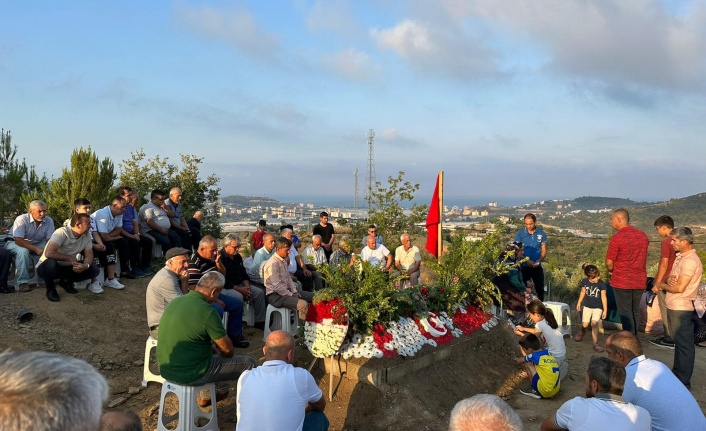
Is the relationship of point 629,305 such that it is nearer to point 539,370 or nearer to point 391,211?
point 539,370

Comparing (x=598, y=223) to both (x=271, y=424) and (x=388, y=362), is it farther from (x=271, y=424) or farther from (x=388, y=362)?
(x=271, y=424)

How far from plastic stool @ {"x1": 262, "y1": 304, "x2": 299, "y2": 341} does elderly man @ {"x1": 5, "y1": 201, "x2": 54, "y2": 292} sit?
11.3 ft

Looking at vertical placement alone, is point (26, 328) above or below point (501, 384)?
above

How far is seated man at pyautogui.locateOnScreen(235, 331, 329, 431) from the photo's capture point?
134 inches

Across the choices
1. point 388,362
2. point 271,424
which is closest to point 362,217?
point 388,362

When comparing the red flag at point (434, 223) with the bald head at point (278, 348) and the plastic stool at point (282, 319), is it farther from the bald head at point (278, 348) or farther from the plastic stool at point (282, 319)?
the bald head at point (278, 348)

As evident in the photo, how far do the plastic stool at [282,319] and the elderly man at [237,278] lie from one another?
18.3 inches

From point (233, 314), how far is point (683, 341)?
216 inches

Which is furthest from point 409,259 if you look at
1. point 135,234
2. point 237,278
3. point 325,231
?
point 135,234

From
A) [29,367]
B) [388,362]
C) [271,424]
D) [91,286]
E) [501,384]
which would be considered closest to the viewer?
[29,367]

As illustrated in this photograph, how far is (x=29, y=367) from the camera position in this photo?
1312 mm

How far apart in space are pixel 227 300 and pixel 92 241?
2.58 metres

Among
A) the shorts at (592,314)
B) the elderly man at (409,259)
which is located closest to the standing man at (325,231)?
the elderly man at (409,259)

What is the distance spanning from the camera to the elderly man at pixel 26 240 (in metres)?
7.20
